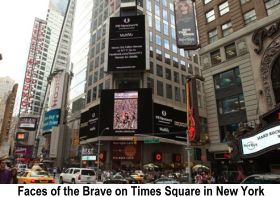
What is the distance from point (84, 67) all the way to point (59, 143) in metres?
26.3

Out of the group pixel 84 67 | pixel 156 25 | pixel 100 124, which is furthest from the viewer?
pixel 84 67

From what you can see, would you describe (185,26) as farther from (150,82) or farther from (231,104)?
(150,82)

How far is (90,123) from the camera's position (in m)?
61.4

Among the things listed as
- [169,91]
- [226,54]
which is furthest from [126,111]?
[226,54]

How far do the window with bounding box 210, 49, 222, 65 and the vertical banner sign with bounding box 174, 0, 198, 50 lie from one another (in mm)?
2323

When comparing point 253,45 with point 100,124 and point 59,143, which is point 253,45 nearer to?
point 100,124

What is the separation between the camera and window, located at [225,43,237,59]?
2631 cm

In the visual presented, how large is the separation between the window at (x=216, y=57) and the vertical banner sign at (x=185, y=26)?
2323 millimetres

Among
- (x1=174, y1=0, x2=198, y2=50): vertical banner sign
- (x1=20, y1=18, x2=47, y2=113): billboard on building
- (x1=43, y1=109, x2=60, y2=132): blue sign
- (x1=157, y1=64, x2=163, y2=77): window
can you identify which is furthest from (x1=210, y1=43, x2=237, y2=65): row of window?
(x1=20, y1=18, x2=47, y2=113): billboard on building

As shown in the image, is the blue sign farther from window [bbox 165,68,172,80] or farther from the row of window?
the row of window

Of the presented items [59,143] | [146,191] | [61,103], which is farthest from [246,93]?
[61,103]

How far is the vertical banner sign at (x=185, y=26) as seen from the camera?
2756 cm

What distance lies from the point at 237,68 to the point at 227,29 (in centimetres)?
479

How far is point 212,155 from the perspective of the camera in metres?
26.5
